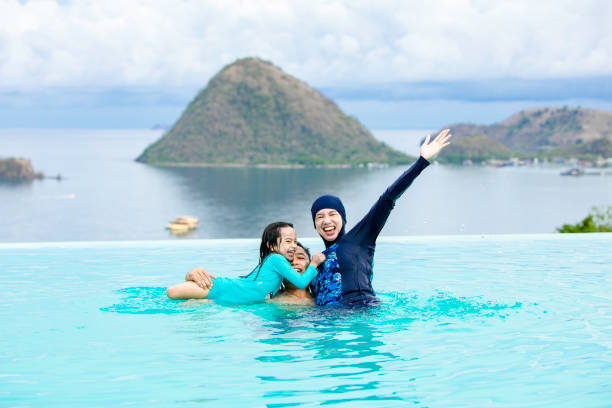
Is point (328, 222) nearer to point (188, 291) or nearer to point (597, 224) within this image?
point (188, 291)

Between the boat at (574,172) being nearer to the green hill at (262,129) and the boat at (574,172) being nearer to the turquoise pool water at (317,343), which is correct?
the green hill at (262,129)

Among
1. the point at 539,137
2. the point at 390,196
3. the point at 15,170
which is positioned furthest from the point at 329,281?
the point at 539,137

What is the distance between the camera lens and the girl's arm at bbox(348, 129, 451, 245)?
13.1 ft

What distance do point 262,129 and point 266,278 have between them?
139172 mm

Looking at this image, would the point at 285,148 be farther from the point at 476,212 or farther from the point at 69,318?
the point at 69,318

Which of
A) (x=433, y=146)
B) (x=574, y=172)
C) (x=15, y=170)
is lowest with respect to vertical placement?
(x=433, y=146)

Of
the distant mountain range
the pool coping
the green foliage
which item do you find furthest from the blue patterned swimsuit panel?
the distant mountain range

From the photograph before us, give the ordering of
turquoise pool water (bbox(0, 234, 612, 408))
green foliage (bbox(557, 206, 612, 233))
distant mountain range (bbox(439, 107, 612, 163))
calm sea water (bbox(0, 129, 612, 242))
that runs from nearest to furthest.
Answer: turquoise pool water (bbox(0, 234, 612, 408)) < green foliage (bbox(557, 206, 612, 233)) < calm sea water (bbox(0, 129, 612, 242)) < distant mountain range (bbox(439, 107, 612, 163))

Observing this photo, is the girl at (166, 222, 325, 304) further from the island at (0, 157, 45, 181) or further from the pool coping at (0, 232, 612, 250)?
the island at (0, 157, 45, 181)

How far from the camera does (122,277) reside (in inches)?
250

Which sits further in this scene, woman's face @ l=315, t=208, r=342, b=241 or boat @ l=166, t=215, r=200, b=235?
boat @ l=166, t=215, r=200, b=235

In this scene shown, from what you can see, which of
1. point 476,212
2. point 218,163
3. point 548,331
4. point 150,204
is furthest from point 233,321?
point 218,163

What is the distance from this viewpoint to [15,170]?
123875mm

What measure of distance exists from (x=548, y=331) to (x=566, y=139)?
532ft
